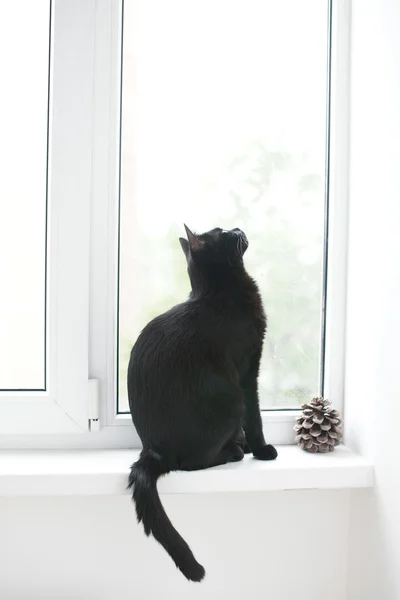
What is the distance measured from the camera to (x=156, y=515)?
910 mm

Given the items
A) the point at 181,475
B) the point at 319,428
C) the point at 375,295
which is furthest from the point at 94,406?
the point at 375,295

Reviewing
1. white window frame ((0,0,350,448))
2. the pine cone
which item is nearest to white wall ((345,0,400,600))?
the pine cone

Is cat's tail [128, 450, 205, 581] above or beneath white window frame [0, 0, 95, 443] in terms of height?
beneath

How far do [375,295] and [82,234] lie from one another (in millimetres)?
630

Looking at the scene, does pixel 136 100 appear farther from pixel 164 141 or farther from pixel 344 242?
pixel 344 242

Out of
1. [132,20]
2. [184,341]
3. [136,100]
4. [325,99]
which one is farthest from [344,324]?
[132,20]

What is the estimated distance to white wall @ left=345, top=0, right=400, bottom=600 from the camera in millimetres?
962

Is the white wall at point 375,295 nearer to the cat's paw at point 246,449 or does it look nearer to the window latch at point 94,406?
the cat's paw at point 246,449

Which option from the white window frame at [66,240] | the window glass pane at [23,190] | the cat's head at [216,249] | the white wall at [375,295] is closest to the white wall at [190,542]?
the white wall at [375,295]

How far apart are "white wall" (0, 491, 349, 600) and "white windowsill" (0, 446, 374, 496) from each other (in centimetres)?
10

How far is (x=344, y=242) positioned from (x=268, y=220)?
0.19 m

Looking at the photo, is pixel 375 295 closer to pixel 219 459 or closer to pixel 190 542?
pixel 219 459

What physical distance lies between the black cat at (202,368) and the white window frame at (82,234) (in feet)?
0.49

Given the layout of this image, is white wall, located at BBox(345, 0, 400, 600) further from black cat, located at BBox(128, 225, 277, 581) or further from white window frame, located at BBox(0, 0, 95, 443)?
white window frame, located at BBox(0, 0, 95, 443)
